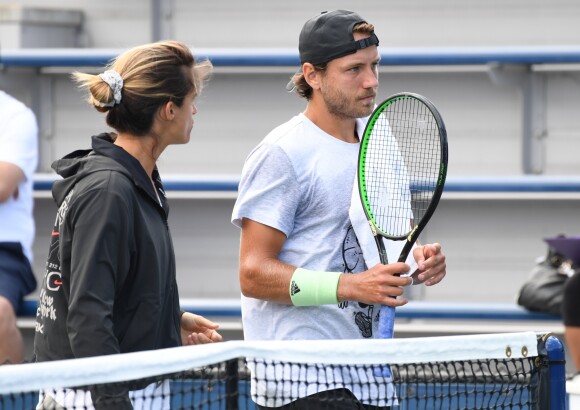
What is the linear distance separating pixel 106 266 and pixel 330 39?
2.65 feet

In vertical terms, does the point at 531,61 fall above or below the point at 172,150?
above

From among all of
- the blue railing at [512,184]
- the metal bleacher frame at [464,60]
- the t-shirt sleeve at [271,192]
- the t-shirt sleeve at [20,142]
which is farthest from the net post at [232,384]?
the metal bleacher frame at [464,60]

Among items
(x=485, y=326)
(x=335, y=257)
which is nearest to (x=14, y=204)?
(x=485, y=326)

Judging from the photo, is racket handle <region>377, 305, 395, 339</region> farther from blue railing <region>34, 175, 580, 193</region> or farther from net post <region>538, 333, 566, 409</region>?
blue railing <region>34, 175, 580, 193</region>

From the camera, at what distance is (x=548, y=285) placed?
4.79m

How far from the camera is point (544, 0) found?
542 cm

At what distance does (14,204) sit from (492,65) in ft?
7.06

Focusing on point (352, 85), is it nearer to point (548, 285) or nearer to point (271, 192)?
point (271, 192)

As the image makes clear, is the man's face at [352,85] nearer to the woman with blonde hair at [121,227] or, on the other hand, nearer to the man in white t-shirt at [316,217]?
the man in white t-shirt at [316,217]

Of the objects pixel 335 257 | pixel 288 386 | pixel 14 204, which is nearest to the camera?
pixel 288 386

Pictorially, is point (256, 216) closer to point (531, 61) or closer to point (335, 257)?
point (335, 257)

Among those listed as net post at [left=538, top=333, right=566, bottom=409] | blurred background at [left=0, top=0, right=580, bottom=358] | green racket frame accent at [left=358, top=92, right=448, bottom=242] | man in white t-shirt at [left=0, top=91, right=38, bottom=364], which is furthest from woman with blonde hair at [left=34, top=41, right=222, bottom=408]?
blurred background at [left=0, top=0, right=580, bottom=358]

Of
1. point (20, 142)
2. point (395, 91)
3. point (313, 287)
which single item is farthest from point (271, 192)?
point (395, 91)

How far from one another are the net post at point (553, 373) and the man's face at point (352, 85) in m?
0.69
